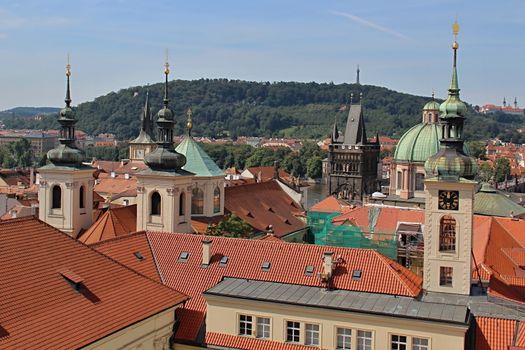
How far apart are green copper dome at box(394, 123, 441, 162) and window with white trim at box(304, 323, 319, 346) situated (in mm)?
40824

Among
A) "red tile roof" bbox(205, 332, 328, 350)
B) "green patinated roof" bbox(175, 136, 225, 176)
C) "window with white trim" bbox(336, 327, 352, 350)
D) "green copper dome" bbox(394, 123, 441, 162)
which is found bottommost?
"red tile roof" bbox(205, 332, 328, 350)

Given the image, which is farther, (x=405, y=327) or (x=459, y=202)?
(x=459, y=202)

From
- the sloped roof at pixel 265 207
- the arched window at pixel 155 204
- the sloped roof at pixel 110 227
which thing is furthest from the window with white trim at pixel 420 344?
the sloped roof at pixel 265 207

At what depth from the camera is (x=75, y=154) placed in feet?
130

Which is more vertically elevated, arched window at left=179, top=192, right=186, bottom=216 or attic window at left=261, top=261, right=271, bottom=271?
arched window at left=179, top=192, right=186, bottom=216

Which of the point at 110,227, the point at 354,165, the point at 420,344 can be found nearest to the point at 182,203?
the point at 110,227

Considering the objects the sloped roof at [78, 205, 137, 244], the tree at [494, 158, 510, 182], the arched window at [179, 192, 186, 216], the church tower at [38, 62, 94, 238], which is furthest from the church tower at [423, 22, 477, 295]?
the tree at [494, 158, 510, 182]

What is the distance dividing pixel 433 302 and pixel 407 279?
62.4 inches


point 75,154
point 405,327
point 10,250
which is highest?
point 75,154

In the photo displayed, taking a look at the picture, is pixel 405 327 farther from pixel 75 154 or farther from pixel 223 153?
pixel 223 153

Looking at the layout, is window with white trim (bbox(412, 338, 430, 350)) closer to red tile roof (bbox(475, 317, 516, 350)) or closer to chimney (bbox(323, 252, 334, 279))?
red tile roof (bbox(475, 317, 516, 350))

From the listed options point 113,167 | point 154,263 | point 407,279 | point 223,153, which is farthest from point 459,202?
point 223,153

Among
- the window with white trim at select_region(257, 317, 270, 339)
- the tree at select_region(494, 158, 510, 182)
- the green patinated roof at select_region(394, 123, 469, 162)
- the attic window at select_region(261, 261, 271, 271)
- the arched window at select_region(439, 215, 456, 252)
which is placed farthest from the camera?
the tree at select_region(494, 158, 510, 182)

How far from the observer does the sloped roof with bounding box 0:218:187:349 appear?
62.1ft
